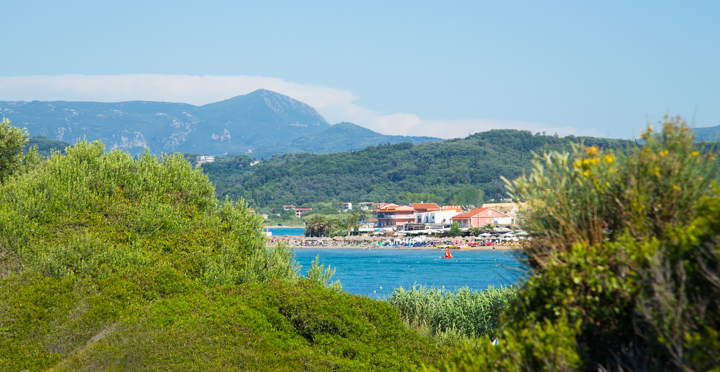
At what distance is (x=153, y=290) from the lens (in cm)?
1088

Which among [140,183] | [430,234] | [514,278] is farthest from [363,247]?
[514,278]

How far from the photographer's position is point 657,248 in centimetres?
297

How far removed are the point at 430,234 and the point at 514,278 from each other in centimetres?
11138

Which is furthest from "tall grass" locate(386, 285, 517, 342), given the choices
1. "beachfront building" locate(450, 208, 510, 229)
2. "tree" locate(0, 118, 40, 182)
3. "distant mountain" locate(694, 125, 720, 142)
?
"beachfront building" locate(450, 208, 510, 229)

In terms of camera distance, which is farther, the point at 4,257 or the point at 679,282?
the point at 4,257

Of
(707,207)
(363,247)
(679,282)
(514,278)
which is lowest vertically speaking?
(363,247)

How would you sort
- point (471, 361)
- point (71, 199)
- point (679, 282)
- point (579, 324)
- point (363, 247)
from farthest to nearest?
1. point (363, 247)
2. point (71, 199)
3. point (471, 361)
4. point (579, 324)
5. point (679, 282)

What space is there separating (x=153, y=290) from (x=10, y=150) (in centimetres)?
1029

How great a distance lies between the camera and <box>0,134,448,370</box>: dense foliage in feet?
27.1

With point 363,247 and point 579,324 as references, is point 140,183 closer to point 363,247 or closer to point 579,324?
point 579,324

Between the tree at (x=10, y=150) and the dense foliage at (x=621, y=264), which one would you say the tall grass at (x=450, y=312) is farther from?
the tree at (x=10, y=150)

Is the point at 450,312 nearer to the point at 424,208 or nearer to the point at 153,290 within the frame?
the point at 153,290

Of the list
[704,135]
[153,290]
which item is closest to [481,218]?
[153,290]

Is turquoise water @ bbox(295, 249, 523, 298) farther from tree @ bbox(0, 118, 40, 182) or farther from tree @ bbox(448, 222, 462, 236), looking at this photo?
tree @ bbox(0, 118, 40, 182)
